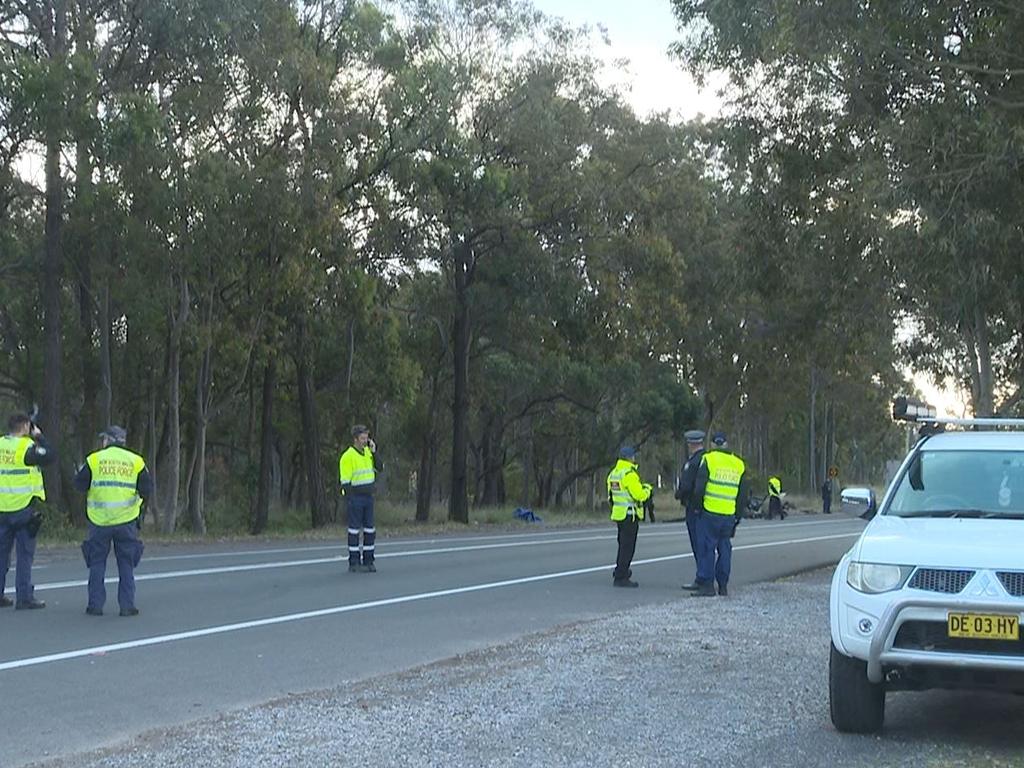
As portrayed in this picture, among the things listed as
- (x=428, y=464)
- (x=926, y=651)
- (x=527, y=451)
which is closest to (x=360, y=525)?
(x=926, y=651)

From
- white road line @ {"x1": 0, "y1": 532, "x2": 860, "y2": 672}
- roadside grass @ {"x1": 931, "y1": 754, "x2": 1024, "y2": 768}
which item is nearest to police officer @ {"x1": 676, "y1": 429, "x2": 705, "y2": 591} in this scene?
white road line @ {"x1": 0, "y1": 532, "x2": 860, "y2": 672}

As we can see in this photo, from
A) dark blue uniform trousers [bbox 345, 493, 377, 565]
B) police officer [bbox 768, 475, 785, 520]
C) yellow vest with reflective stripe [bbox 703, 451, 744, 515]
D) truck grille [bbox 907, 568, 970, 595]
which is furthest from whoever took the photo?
police officer [bbox 768, 475, 785, 520]

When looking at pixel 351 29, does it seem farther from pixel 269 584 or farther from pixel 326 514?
pixel 269 584

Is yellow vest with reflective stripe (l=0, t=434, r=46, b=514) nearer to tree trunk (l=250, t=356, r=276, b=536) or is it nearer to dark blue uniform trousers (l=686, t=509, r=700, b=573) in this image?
dark blue uniform trousers (l=686, t=509, r=700, b=573)

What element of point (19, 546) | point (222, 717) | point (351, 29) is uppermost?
point (351, 29)

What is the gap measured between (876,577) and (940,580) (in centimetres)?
37

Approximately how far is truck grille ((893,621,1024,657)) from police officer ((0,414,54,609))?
28.8 ft

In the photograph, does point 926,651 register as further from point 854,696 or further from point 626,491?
point 626,491

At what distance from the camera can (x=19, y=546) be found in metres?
12.9

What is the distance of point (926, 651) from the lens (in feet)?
24.2

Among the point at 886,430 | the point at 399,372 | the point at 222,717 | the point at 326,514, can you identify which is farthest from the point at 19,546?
the point at 886,430

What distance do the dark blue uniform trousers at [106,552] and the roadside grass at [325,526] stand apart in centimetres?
1048

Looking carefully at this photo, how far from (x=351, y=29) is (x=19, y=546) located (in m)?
20.5

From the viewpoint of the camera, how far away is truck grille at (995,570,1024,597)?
23.7 feet
